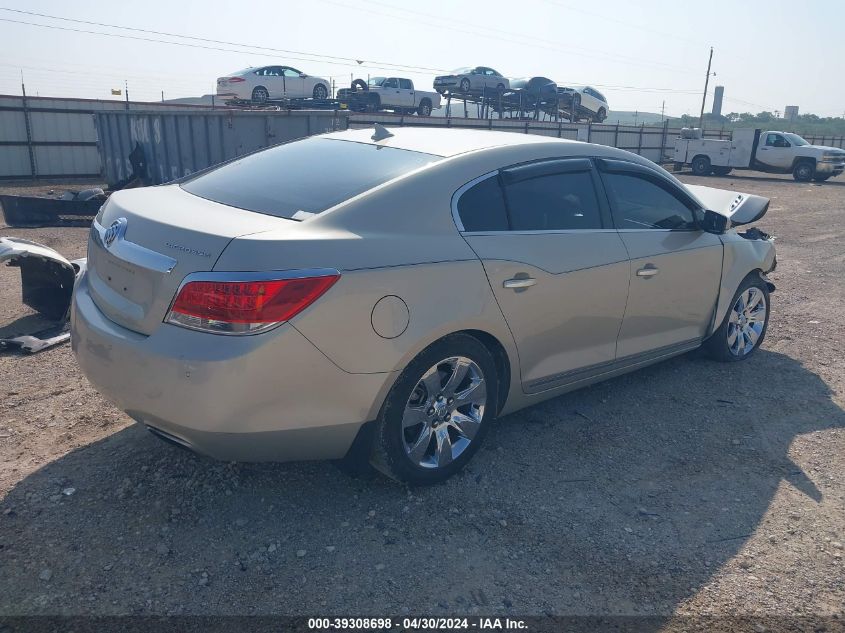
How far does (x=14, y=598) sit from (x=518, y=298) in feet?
8.19

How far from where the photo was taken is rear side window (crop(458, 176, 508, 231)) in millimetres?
3562

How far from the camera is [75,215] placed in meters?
12.1

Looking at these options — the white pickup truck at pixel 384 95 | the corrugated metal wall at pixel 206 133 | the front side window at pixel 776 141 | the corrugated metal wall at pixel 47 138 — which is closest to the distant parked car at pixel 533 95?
the white pickup truck at pixel 384 95

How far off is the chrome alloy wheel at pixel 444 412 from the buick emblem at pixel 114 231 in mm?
1511

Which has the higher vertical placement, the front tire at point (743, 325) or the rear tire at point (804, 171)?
the front tire at point (743, 325)

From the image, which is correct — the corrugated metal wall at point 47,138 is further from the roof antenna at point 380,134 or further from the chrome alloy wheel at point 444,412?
the chrome alloy wheel at point 444,412

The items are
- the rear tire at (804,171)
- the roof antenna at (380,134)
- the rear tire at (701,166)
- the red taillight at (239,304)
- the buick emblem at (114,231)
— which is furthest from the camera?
the rear tire at (701,166)

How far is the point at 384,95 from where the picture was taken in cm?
2944

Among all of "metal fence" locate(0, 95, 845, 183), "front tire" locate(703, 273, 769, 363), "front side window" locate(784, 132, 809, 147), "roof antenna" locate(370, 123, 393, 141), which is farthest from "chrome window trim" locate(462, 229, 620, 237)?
"front side window" locate(784, 132, 809, 147)

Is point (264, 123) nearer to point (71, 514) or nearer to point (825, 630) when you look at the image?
point (71, 514)

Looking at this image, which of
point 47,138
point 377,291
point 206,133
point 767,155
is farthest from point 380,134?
point 767,155

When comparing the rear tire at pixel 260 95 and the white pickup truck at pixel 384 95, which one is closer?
the rear tire at pixel 260 95

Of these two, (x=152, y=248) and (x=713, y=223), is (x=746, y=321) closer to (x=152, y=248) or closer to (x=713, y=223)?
(x=713, y=223)

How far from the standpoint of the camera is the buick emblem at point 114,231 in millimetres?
3260
